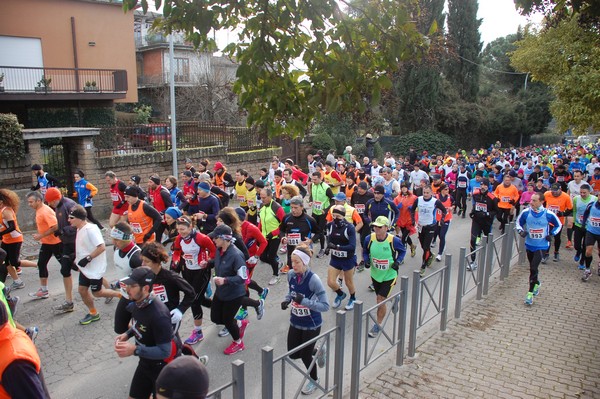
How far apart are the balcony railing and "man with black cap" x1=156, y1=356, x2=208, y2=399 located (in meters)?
21.8

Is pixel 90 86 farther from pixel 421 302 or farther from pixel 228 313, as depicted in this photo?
pixel 421 302

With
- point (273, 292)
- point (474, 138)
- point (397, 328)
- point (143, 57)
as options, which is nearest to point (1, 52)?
point (143, 57)

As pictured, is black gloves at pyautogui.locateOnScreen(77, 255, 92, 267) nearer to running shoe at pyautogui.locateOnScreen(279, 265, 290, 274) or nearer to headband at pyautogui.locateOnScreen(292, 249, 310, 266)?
headband at pyautogui.locateOnScreen(292, 249, 310, 266)

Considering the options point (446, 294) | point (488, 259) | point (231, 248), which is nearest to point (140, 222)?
point (231, 248)

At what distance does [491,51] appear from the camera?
5416 centimetres

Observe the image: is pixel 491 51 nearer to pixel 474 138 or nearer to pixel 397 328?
pixel 474 138

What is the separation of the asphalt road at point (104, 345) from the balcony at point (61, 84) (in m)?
14.7

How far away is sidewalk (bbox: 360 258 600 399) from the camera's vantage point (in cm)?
587

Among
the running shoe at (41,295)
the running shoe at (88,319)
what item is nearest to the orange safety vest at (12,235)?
the running shoe at (41,295)

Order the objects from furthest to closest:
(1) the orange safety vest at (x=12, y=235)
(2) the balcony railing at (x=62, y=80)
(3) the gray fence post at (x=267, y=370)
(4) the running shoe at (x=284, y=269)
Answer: (2) the balcony railing at (x=62, y=80) < (4) the running shoe at (x=284, y=269) < (1) the orange safety vest at (x=12, y=235) < (3) the gray fence post at (x=267, y=370)

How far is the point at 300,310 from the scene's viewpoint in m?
5.52

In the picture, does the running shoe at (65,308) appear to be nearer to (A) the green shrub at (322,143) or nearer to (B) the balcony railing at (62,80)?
(B) the balcony railing at (62,80)

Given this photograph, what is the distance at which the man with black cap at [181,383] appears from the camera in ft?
8.10

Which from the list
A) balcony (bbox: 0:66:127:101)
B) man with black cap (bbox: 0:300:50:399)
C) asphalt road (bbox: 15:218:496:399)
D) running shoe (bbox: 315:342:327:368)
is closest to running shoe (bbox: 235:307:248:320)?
asphalt road (bbox: 15:218:496:399)
